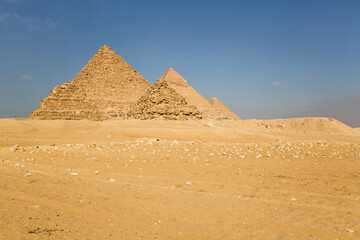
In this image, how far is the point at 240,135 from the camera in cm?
2131

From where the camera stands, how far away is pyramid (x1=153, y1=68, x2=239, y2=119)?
76469 mm

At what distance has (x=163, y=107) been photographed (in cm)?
4112

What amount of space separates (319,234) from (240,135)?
18.6 meters

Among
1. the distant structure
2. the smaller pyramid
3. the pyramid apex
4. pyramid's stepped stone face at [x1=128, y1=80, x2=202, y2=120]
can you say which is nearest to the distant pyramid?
the distant structure

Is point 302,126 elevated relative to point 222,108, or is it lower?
lower

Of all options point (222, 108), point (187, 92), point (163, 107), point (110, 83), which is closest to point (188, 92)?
point (187, 92)

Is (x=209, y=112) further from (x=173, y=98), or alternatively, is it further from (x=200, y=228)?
(x=200, y=228)

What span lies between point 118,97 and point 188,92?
22.9m

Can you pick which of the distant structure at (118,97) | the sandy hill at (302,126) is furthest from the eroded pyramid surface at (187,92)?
the sandy hill at (302,126)

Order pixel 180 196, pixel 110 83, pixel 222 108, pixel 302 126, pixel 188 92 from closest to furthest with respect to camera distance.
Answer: pixel 180 196, pixel 302 126, pixel 110 83, pixel 188 92, pixel 222 108

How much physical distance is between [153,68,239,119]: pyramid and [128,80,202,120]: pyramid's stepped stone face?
3056 cm

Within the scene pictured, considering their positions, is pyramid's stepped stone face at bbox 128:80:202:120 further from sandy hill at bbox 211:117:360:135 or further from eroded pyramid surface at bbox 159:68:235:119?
eroded pyramid surface at bbox 159:68:235:119

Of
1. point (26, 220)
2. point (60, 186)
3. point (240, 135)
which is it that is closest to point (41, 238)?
point (26, 220)

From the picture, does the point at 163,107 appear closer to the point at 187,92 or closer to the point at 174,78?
the point at 187,92
